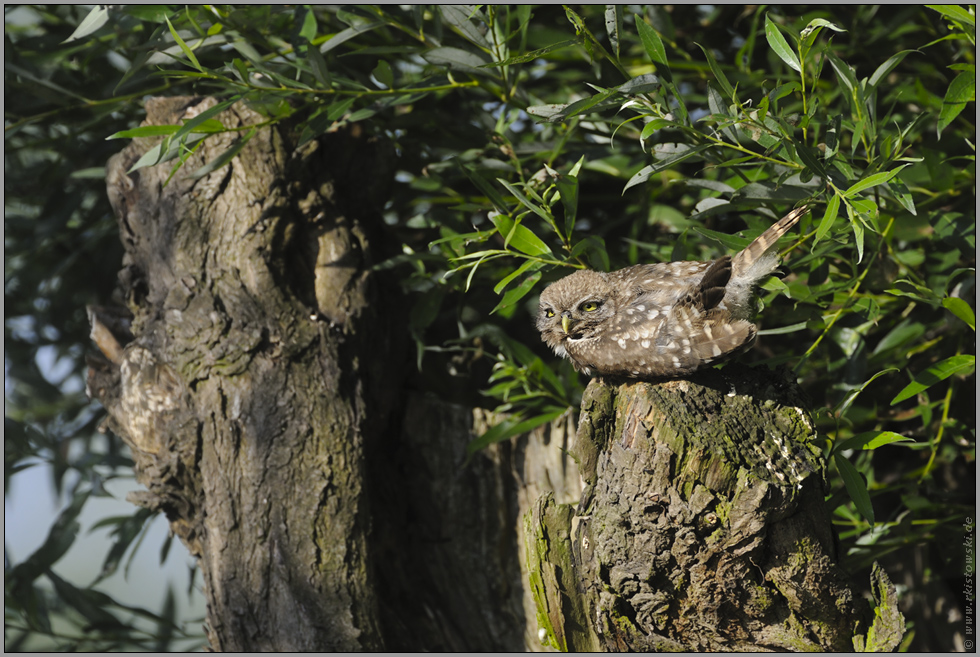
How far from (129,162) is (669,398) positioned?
166 centimetres

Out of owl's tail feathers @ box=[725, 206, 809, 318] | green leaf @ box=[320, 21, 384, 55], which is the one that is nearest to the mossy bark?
green leaf @ box=[320, 21, 384, 55]

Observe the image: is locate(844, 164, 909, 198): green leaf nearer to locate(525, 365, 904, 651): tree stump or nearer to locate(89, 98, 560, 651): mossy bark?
locate(525, 365, 904, 651): tree stump

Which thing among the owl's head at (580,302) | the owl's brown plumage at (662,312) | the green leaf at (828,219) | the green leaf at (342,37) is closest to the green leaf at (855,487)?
the owl's brown plumage at (662,312)

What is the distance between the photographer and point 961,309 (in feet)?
5.12

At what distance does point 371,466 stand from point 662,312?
1.08 metres

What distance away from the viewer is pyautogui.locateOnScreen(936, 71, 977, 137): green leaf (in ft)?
4.82

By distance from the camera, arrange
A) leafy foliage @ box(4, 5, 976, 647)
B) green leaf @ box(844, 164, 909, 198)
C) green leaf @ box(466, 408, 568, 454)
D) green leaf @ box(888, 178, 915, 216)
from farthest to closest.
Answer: green leaf @ box(466, 408, 568, 454)
leafy foliage @ box(4, 5, 976, 647)
green leaf @ box(888, 178, 915, 216)
green leaf @ box(844, 164, 909, 198)

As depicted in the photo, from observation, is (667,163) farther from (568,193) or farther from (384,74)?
(384,74)

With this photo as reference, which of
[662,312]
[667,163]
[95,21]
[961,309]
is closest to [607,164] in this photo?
[667,163]

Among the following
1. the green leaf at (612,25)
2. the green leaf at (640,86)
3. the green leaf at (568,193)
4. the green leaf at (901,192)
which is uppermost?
the green leaf at (612,25)

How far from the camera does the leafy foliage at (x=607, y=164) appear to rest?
1502 mm

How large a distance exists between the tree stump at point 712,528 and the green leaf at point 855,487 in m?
0.11

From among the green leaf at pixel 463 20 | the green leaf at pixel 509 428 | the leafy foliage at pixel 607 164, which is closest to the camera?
the leafy foliage at pixel 607 164

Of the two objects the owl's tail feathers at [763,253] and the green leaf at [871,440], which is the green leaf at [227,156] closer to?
the owl's tail feathers at [763,253]
